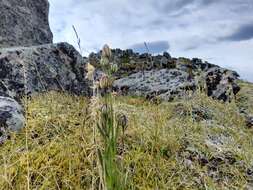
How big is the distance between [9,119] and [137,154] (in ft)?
5.34

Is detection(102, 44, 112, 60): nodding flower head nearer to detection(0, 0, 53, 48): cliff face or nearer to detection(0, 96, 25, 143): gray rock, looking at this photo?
detection(0, 96, 25, 143): gray rock

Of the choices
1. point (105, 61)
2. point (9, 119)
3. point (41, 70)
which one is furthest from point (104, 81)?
point (41, 70)

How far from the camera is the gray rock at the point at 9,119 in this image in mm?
5555

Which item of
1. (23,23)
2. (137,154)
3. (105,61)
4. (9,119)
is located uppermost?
(23,23)

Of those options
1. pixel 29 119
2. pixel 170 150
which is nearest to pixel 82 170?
pixel 170 150

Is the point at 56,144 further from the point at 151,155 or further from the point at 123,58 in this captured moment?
the point at 123,58

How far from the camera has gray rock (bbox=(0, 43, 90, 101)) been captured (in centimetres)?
770

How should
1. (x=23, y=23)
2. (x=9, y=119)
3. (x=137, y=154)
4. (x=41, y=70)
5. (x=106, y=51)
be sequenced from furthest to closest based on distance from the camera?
(x=23, y=23) → (x=41, y=70) → (x=9, y=119) → (x=137, y=154) → (x=106, y=51)

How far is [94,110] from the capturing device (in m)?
3.00

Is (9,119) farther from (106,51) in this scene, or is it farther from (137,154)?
(106,51)

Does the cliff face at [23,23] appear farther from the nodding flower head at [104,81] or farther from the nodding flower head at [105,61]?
the nodding flower head at [104,81]

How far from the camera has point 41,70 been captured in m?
8.57

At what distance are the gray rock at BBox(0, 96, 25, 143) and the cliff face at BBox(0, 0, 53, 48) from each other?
17.1 feet

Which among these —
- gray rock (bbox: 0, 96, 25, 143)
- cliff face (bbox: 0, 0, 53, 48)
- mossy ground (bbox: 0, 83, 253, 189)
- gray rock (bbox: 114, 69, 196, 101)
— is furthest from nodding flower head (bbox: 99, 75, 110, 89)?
gray rock (bbox: 114, 69, 196, 101)
